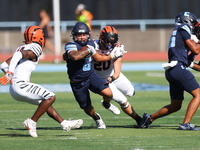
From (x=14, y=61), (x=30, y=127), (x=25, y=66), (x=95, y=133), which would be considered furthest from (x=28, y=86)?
(x=95, y=133)

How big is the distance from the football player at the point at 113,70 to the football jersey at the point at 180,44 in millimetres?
809

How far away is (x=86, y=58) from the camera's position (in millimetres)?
8141

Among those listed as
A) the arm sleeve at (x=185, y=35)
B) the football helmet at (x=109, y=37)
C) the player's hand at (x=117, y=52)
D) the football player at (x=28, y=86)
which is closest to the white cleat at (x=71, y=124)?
the football player at (x=28, y=86)

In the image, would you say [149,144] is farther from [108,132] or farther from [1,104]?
[1,104]

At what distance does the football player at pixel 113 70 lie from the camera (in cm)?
841

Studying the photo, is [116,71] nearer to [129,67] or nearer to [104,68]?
[104,68]

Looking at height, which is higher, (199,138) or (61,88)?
(199,138)

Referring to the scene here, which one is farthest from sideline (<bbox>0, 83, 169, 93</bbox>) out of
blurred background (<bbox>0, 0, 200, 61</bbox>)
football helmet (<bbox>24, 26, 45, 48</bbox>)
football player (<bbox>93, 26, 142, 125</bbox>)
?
blurred background (<bbox>0, 0, 200, 61</bbox>)

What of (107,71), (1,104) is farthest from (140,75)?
(107,71)

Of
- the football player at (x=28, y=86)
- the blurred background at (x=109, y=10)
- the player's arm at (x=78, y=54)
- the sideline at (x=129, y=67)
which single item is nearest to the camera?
the football player at (x=28, y=86)

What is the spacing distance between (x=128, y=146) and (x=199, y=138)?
3.64ft

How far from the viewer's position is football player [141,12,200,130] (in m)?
7.91

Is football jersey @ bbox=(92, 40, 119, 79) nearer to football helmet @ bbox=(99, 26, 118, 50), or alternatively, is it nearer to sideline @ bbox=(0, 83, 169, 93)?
football helmet @ bbox=(99, 26, 118, 50)

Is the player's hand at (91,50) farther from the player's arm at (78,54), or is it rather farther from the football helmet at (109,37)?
the football helmet at (109,37)
